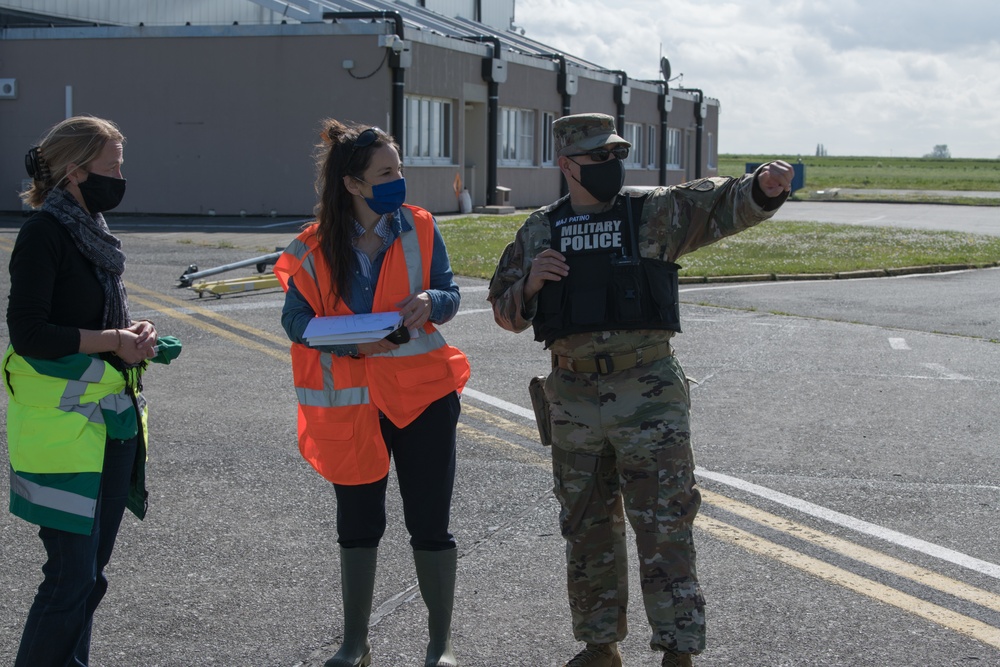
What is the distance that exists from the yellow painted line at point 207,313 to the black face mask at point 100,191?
246 inches

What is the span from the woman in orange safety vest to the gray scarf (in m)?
0.58

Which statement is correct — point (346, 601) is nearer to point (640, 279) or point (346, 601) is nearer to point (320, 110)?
point (640, 279)

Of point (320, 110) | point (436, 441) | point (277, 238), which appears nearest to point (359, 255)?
point (436, 441)

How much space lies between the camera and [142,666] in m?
3.89

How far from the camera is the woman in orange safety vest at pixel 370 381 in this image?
380 centimetres

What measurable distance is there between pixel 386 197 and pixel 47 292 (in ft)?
3.67

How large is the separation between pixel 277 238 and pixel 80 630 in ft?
59.9

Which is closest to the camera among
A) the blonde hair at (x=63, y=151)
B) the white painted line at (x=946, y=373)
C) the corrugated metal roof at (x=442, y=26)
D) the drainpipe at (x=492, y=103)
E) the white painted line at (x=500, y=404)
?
the blonde hair at (x=63, y=151)

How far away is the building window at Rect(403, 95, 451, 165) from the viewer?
27703mm

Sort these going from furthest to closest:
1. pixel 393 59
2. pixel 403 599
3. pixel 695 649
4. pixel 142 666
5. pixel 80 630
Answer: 1. pixel 393 59
2. pixel 403 599
3. pixel 142 666
4. pixel 695 649
5. pixel 80 630

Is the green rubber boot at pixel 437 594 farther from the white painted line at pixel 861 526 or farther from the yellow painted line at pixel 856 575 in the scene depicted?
the white painted line at pixel 861 526

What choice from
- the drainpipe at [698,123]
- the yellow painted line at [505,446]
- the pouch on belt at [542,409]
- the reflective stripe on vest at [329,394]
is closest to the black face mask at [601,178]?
the pouch on belt at [542,409]

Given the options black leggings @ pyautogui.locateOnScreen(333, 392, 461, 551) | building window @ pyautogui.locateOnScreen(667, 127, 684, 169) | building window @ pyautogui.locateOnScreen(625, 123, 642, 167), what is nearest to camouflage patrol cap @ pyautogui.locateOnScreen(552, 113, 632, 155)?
black leggings @ pyautogui.locateOnScreen(333, 392, 461, 551)

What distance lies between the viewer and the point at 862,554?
4957 millimetres
